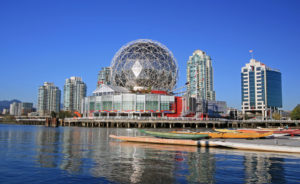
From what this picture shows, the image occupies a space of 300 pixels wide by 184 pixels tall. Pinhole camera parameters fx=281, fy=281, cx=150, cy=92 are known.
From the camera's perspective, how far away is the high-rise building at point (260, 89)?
606 ft

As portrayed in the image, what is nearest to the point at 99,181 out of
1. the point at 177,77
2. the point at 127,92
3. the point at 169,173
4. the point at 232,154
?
the point at 169,173

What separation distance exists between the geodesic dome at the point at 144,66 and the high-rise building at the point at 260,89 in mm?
83600

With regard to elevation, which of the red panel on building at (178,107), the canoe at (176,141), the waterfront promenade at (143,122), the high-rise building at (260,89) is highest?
the high-rise building at (260,89)

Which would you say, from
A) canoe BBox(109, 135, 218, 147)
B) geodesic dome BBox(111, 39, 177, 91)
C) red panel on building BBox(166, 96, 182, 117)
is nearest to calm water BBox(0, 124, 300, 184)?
canoe BBox(109, 135, 218, 147)

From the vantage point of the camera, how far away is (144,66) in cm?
11875

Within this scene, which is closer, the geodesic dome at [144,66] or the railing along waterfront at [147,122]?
the railing along waterfront at [147,122]

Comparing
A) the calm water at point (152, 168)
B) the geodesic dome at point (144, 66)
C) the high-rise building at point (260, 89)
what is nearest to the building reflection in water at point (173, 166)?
the calm water at point (152, 168)

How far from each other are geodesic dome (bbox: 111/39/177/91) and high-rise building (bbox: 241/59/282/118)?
83600 millimetres

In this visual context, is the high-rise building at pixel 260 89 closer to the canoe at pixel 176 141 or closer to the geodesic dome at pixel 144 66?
the geodesic dome at pixel 144 66

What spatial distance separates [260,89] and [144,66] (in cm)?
10092

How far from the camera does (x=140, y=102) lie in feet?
360

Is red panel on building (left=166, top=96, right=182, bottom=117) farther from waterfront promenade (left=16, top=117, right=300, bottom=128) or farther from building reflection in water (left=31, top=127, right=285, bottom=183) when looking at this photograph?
building reflection in water (left=31, top=127, right=285, bottom=183)

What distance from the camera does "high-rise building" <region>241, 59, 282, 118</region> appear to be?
184750 millimetres

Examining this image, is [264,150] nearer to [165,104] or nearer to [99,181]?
[99,181]
